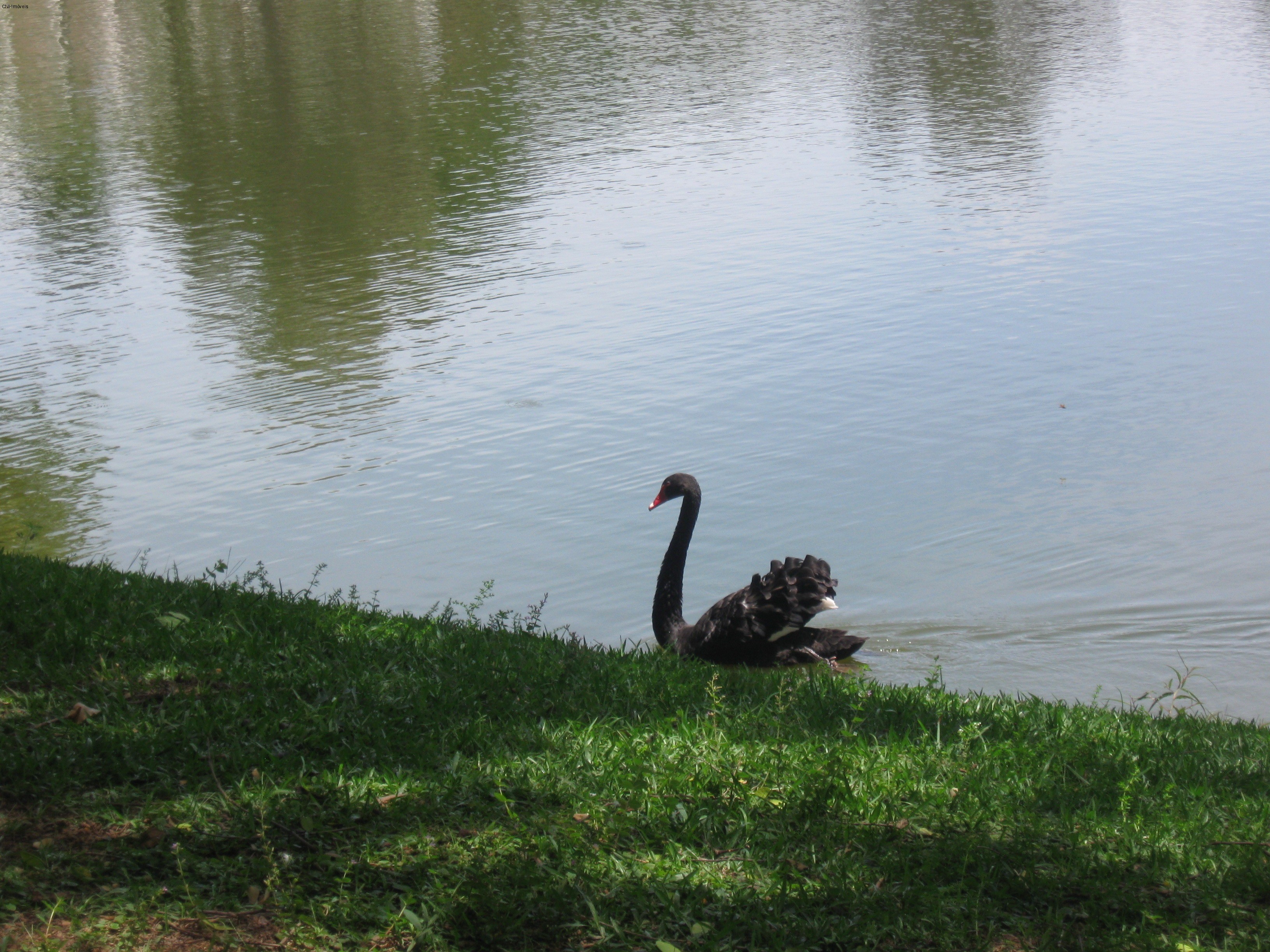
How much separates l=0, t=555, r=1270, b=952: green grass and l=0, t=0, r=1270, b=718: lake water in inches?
99.1

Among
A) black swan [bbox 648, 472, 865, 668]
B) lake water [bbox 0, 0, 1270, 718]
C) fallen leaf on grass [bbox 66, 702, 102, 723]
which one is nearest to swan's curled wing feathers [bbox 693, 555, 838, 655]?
black swan [bbox 648, 472, 865, 668]

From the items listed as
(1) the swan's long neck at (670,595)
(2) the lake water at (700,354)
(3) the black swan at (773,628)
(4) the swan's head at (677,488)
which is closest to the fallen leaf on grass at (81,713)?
(3) the black swan at (773,628)

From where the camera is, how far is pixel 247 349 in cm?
1448

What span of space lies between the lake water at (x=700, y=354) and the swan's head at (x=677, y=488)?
2.17 feet

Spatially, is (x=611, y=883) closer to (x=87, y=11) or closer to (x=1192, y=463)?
(x=1192, y=463)

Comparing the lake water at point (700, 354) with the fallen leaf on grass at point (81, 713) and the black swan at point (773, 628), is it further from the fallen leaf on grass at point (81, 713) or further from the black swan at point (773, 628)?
the fallen leaf on grass at point (81, 713)

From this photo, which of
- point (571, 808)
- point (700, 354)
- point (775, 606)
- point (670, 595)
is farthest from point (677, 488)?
point (700, 354)

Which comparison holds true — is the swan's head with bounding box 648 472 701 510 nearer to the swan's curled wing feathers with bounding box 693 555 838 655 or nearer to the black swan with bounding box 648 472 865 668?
the black swan with bounding box 648 472 865 668

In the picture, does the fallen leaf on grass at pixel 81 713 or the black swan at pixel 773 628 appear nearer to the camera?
the fallen leaf on grass at pixel 81 713

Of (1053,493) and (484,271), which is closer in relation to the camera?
(1053,493)

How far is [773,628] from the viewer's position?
289 inches

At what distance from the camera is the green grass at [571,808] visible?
357 centimetres

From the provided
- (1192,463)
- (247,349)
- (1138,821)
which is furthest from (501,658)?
(247,349)

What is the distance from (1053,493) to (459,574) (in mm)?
4637
